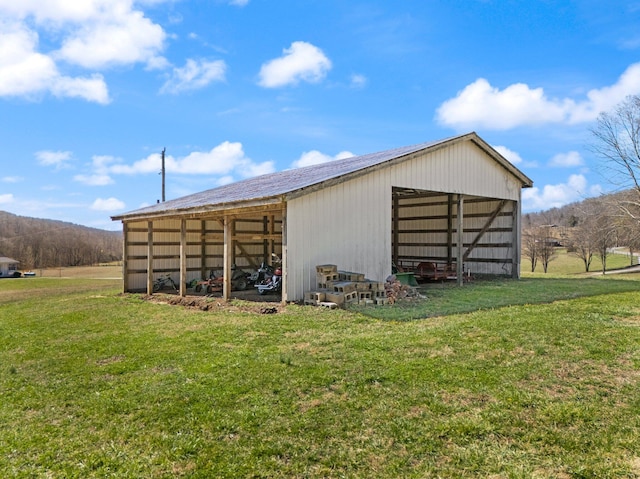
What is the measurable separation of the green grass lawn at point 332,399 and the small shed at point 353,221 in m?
3.12

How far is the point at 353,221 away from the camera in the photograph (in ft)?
38.4

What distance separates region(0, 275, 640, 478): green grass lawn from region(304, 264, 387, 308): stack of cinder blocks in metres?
1.50

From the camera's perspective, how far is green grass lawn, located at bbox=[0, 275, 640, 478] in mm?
3348

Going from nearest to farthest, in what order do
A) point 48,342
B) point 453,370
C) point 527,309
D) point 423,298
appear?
1. point 453,370
2. point 48,342
3. point 527,309
4. point 423,298

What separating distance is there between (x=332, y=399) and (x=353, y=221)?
7571 millimetres

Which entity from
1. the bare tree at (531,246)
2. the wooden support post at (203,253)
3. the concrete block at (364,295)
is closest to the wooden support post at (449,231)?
the concrete block at (364,295)

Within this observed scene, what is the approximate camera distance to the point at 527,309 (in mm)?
9062

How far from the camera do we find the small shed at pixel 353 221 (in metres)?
10.8

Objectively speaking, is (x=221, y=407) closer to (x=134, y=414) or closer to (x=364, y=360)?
(x=134, y=414)

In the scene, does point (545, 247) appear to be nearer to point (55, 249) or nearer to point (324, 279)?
point (324, 279)

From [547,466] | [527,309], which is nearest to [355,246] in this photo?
[527,309]

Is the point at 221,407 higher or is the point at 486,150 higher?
the point at 486,150

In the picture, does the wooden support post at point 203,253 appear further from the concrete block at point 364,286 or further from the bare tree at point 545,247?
the bare tree at point 545,247

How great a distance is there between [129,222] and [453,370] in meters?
14.6
